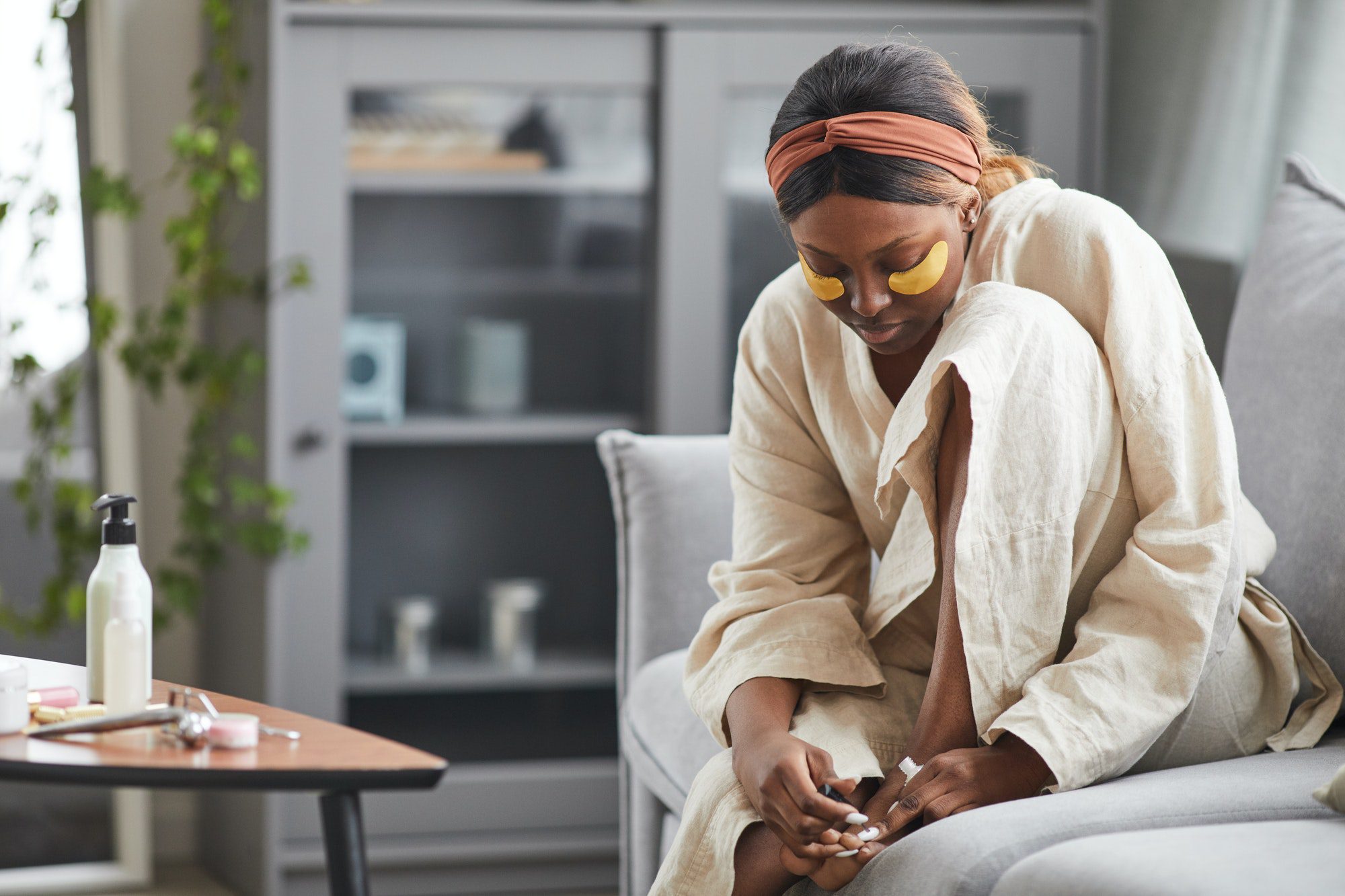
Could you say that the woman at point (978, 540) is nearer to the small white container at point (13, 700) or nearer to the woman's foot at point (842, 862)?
the woman's foot at point (842, 862)

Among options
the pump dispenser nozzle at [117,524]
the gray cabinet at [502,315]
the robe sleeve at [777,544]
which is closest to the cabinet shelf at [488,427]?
the gray cabinet at [502,315]

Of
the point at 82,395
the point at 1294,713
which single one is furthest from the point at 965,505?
the point at 82,395

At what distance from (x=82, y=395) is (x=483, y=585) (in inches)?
30.0

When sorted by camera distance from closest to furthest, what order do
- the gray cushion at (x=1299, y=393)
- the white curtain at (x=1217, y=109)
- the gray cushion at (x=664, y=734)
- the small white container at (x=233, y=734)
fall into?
the small white container at (x=233, y=734) < the gray cushion at (x=1299, y=393) < the gray cushion at (x=664, y=734) < the white curtain at (x=1217, y=109)

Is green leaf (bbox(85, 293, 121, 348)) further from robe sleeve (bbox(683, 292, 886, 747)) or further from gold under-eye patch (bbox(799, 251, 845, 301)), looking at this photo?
gold under-eye patch (bbox(799, 251, 845, 301))

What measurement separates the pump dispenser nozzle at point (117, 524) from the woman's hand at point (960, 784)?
0.59 meters

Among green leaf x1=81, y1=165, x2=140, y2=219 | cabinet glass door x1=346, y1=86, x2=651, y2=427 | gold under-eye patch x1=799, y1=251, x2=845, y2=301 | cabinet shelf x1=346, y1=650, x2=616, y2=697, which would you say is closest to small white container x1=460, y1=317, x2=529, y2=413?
cabinet glass door x1=346, y1=86, x2=651, y2=427

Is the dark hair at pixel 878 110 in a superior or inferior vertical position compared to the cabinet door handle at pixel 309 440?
superior

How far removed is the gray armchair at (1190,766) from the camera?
831 mm

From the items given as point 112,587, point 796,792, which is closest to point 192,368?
point 112,587

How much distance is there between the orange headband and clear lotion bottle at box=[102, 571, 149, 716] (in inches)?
23.1

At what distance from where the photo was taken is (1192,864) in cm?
80

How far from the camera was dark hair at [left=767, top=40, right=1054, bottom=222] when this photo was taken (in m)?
1.00

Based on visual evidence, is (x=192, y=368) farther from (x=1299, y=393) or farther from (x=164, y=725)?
(x=1299, y=393)
